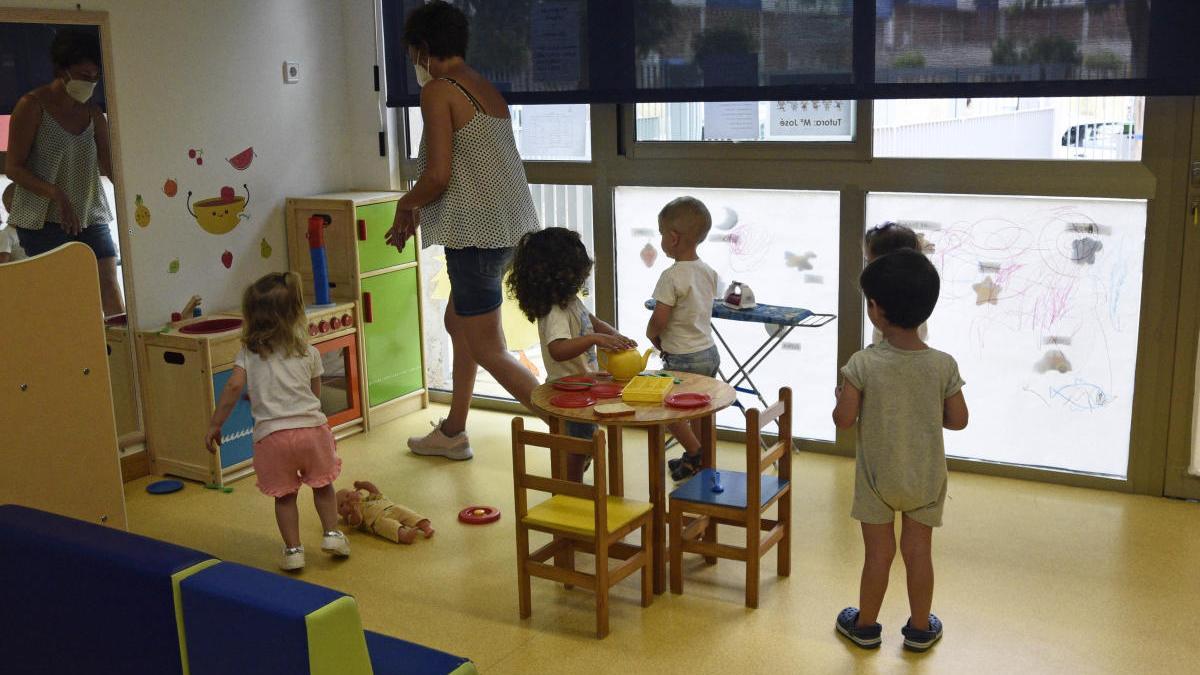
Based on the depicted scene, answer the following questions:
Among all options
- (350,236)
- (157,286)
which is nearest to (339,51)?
(350,236)

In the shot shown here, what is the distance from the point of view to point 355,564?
386 cm

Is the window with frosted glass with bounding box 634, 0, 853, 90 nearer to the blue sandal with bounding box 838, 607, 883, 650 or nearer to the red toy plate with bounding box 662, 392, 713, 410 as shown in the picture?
Result: the red toy plate with bounding box 662, 392, 713, 410

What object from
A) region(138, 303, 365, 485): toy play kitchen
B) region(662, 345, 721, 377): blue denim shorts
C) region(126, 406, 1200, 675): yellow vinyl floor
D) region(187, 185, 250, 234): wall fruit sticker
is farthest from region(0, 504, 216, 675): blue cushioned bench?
region(187, 185, 250, 234): wall fruit sticker

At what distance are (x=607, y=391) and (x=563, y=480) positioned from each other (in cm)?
31

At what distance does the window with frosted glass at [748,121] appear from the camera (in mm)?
4582

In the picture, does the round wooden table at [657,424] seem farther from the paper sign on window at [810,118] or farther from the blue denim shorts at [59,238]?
the blue denim shorts at [59,238]

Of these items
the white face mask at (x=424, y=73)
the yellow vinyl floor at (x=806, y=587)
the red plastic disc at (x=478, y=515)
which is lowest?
the yellow vinyl floor at (x=806, y=587)

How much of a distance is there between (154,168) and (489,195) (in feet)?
4.70

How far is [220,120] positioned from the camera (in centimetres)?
495

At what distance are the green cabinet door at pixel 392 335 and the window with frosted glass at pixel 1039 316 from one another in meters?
2.20

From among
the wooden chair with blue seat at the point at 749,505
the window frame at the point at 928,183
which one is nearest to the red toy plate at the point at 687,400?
the wooden chair with blue seat at the point at 749,505

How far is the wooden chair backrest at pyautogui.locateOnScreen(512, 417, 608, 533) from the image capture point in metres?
3.12

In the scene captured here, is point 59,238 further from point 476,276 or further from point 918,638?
point 918,638

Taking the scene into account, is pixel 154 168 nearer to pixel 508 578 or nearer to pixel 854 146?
pixel 508 578
